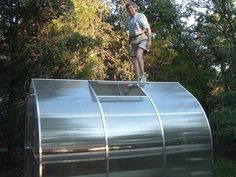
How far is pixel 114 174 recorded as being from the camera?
9078 millimetres

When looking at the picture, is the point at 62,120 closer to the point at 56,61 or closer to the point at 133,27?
the point at 133,27

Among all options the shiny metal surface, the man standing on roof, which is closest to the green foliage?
the shiny metal surface

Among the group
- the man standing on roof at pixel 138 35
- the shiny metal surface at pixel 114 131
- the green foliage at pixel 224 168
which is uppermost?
the man standing on roof at pixel 138 35

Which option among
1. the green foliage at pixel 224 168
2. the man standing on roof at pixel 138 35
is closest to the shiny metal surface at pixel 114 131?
the man standing on roof at pixel 138 35

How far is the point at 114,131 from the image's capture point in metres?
9.25

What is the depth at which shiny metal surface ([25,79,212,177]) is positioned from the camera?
8.62 meters

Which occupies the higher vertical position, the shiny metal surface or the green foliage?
the shiny metal surface

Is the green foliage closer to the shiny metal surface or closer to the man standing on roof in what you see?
the shiny metal surface

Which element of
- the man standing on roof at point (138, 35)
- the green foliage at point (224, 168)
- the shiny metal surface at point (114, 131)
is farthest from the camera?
the green foliage at point (224, 168)

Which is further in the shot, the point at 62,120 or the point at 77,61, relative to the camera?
the point at 77,61

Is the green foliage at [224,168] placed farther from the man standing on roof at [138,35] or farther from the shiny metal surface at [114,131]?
the man standing on roof at [138,35]

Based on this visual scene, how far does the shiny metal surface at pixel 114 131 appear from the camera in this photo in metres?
8.62

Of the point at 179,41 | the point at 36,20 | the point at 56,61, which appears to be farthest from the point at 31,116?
the point at 179,41

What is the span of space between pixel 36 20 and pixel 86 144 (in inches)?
344
